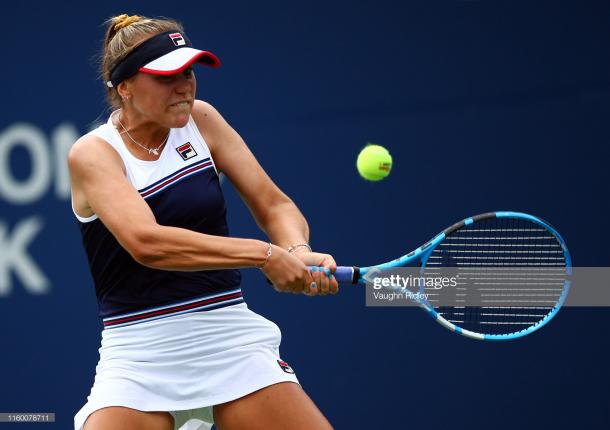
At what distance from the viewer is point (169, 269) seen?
308 centimetres

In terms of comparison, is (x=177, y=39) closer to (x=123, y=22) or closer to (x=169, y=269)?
(x=123, y=22)

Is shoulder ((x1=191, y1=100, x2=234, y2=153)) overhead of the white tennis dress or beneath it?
overhead

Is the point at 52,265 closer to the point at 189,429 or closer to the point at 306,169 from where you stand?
the point at 306,169

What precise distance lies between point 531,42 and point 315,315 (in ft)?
5.17

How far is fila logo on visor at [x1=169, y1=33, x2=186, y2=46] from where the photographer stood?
3.25 m

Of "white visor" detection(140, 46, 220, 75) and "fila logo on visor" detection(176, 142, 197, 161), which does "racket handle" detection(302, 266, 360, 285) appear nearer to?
"fila logo on visor" detection(176, 142, 197, 161)

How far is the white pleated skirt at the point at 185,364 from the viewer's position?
316cm

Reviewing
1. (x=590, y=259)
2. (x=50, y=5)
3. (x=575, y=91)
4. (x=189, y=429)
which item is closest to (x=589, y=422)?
(x=590, y=259)

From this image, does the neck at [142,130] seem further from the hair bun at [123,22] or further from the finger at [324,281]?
the finger at [324,281]

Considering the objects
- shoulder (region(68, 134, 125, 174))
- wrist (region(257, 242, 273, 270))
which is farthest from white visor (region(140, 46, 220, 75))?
wrist (region(257, 242, 273, 270))

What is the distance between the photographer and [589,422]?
16.8 feet

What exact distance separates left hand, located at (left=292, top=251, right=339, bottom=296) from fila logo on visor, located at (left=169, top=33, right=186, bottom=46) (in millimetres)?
708

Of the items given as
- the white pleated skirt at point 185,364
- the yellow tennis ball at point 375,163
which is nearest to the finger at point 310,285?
the white pleated skirt at point 185,364
